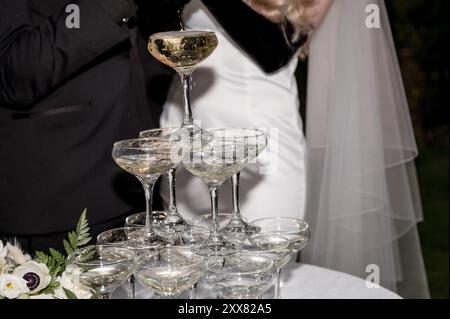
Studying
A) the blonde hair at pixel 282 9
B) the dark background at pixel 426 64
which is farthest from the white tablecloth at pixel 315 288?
the dark background at pixel 426 64

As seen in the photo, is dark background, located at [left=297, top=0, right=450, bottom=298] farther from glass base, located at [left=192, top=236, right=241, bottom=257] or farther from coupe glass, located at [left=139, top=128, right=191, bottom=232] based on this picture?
glass base, located at [left=192, top=236, right=241, bottom=257]

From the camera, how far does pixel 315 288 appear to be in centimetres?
162

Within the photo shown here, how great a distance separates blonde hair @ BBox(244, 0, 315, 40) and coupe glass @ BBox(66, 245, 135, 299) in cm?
113

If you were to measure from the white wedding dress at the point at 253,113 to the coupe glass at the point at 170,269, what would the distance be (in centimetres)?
96

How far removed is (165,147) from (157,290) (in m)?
0.26

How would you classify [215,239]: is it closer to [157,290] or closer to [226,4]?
[157,290]

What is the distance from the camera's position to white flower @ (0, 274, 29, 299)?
3.91ft

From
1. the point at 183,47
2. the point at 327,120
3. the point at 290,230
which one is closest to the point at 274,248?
the point at 290,230

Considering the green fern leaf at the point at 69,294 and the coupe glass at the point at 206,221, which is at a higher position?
the coupe glass at the point at 206,221

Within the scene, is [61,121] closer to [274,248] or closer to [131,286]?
[131,286]

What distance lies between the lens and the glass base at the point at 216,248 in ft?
4.12

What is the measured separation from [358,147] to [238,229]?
95 centimetres

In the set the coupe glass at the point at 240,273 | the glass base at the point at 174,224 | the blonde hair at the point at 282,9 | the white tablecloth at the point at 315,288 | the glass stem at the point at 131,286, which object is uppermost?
the blonde hair at the point at 282,9

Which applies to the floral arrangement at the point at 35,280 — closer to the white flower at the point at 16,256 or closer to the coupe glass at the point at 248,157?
the white flower at the point at 16,256
